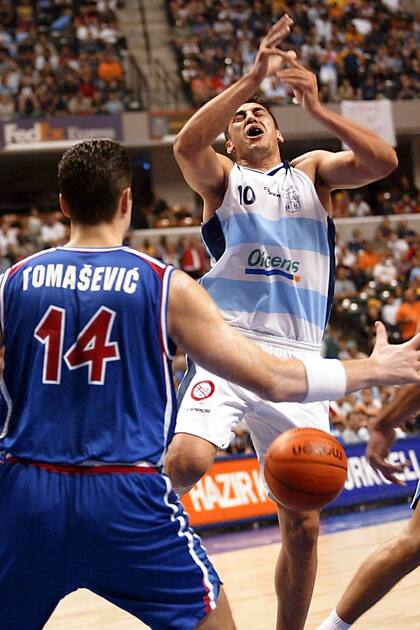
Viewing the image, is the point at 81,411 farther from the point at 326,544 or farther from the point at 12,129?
the point at 12,129

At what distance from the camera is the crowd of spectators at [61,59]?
21047 millimetres

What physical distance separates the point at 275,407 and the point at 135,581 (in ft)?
6.79

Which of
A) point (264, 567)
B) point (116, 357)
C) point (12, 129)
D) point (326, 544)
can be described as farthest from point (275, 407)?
point (12, 129)

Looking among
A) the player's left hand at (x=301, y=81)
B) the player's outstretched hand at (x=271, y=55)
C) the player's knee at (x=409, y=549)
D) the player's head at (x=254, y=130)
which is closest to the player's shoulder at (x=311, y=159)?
the player's head at (x=254, y=130)

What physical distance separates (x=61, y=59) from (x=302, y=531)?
1847cm

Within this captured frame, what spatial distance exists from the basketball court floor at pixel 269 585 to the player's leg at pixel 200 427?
1.62 metres

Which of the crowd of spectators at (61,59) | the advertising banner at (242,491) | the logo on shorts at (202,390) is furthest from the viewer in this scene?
the crowd of spectators at (61,59)

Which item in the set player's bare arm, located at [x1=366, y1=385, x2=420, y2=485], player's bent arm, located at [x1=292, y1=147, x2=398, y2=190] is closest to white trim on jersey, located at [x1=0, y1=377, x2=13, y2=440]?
player's bare arm, located at [x1=366, y1=385, x2=420, y2=485]

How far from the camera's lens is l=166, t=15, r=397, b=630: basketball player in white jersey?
4891mm

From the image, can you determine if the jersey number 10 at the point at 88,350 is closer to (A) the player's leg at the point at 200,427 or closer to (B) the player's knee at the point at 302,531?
(A) the player's leg at the point at 200,427

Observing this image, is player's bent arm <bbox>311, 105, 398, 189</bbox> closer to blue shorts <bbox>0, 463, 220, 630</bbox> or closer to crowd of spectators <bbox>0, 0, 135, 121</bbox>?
blue shorts <bbox>0, 463, 220, 630</bbox>

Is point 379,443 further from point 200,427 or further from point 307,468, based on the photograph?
point 200,427

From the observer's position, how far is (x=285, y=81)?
4641 mm

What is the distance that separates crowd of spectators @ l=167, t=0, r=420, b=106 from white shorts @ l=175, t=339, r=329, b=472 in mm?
18140
